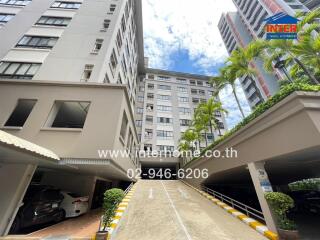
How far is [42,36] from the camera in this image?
615 inches

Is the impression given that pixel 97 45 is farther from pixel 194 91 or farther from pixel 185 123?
pixel 194 91

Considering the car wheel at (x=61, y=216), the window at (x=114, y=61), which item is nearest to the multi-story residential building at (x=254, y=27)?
the window at (x=114, y=61)

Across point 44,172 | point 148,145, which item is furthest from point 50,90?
point 148,145

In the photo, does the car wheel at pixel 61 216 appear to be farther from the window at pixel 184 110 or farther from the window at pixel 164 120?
the window at pixel 184 110

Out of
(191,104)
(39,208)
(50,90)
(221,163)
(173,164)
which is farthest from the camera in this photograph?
(191,104)

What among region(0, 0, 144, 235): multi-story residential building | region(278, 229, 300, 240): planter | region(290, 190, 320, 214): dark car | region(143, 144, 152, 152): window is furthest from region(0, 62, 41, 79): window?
region(143, 144, 152, 152): window

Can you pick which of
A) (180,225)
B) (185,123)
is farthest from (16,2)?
(185,123)

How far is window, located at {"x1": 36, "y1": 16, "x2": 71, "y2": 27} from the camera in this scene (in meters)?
16.7

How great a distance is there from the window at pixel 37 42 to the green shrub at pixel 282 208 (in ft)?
67.4

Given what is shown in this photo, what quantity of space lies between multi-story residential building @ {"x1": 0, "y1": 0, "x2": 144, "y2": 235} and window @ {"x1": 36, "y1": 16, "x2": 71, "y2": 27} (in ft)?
0.33

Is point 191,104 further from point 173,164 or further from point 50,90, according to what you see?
point 50,90

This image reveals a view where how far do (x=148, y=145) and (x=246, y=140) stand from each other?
33.2m

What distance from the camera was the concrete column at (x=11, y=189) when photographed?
6.81m

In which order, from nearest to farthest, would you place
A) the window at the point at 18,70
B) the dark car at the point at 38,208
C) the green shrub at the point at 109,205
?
1. the green shrub at the point at 109,205
2. the dark car at the point at 38,208
3. the window at the point at 18,70
